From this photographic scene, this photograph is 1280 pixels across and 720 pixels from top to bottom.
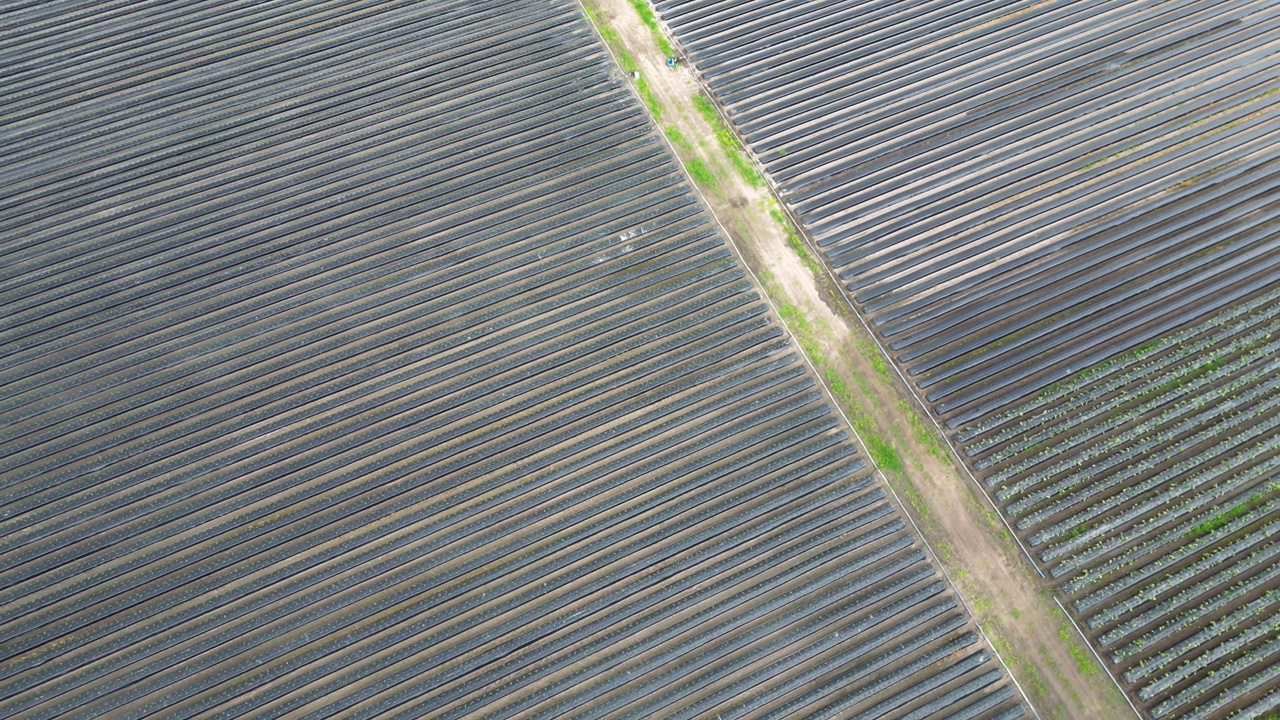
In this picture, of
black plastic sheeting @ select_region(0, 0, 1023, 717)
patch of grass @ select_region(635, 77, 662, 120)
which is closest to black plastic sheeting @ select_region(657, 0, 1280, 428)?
patch of grass @ select_region(635, 77, 662, 120)

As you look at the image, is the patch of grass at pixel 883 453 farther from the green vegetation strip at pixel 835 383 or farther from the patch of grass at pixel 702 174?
the patch of grass at pixel 702 174

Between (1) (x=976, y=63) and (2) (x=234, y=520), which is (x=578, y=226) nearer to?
(2) (x=234, y=520)

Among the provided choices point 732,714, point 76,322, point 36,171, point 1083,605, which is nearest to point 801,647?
point 732,714

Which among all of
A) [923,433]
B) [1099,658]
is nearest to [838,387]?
[923,433]

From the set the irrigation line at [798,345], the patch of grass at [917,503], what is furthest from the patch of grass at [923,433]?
the patch of grass at [917,503]

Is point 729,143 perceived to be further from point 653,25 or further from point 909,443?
point 909,443

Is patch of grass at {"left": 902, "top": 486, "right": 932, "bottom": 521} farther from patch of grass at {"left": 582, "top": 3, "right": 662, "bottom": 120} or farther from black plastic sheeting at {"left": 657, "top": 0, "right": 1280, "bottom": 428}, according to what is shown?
patch of grass at {"left": 582, "top": 3, "right": 662, "bottom": 120}

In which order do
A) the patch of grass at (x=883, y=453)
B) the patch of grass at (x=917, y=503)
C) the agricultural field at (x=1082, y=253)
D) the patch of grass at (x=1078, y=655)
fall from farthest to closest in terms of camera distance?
the patch of grass at (x=883, y=453), the patch of grass at (x=917, y=503), the agricultural field at (x=1082, y=253), the patch of grass at (x=1078, y=655)
